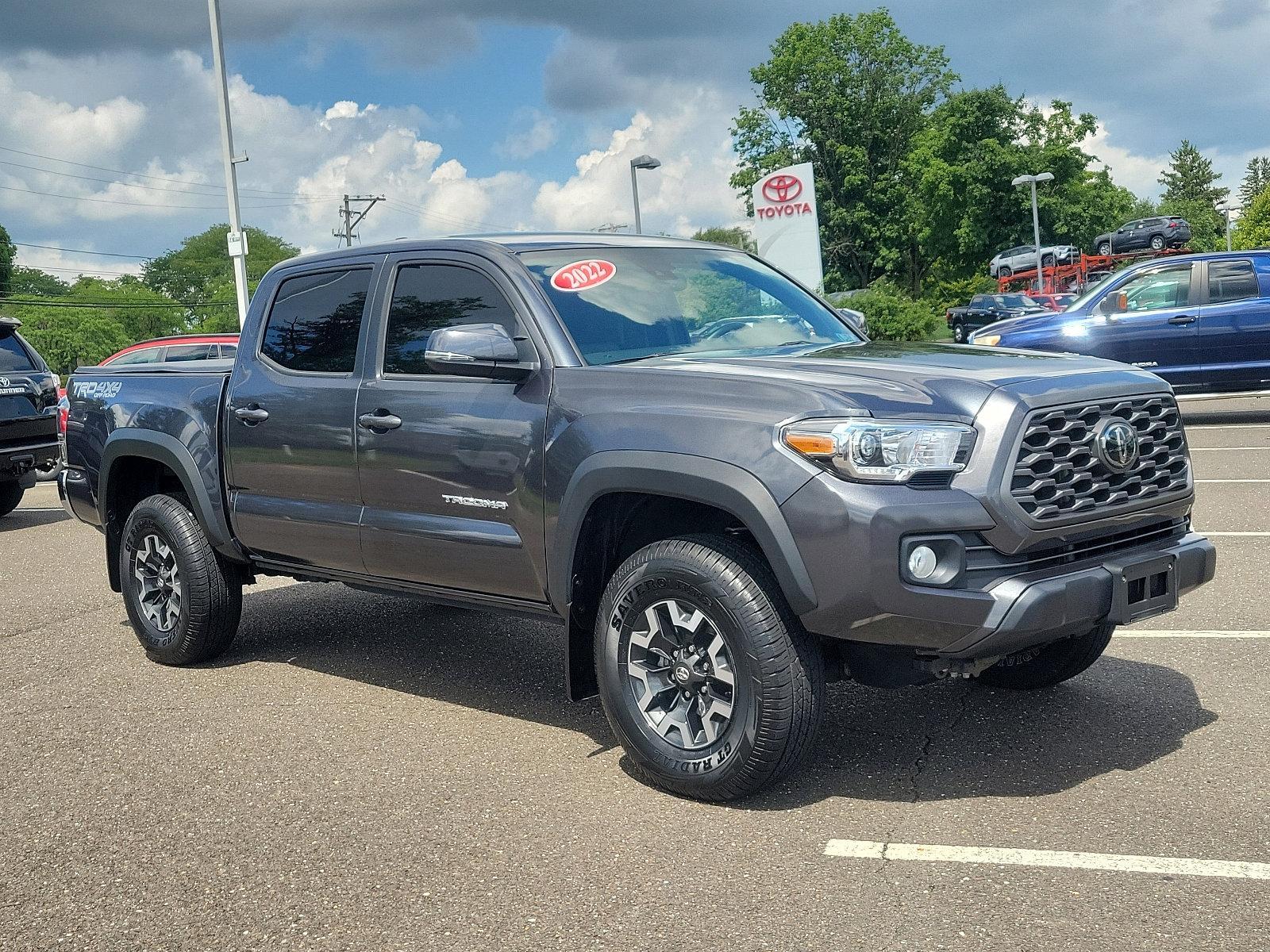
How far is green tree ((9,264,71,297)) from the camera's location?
115662mm

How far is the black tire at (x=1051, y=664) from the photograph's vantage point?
16.2ft

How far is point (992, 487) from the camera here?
148 inches

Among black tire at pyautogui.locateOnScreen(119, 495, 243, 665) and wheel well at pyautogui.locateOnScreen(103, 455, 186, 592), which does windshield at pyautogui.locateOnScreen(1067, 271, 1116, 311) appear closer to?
wheel well at pyautogui.locateOnScreen(103, 455, 186, 592)

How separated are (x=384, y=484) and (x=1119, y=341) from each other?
12.0 meters

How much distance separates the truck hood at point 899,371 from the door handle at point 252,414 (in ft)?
6.29

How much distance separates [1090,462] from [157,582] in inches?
178

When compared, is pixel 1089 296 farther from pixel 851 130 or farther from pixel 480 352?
pixel 851 130

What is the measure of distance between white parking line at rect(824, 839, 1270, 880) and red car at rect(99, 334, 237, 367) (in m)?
14.1

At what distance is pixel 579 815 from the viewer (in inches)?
164

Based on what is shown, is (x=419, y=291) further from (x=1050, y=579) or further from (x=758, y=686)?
(x=1050, y=579)

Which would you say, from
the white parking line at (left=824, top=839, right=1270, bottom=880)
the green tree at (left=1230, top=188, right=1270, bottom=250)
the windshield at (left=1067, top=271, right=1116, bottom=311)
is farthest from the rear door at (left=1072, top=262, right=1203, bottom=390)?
the green tree at (left=1230, top=188, right=1270, bottom=250)

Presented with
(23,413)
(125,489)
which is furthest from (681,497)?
(23,413)

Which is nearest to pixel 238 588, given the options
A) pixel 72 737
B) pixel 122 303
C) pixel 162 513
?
pixel 162 513

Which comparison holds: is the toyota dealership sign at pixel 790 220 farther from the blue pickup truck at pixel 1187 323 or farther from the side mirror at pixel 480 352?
the side mirror at pixel 480 352
